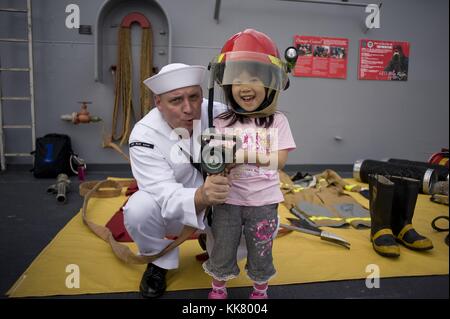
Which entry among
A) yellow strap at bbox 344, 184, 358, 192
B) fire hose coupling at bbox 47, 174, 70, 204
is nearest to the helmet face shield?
fire hose coupling at bbox 47, 174, 70, 204

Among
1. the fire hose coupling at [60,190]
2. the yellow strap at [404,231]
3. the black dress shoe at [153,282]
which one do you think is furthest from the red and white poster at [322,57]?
the fire hose coupling at [60,190]

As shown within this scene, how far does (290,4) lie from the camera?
1.56 metres

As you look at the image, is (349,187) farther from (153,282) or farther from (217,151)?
(217,151)

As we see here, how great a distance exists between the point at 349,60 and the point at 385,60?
15cm

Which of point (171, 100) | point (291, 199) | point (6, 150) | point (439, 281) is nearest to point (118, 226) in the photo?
point (6, 150)

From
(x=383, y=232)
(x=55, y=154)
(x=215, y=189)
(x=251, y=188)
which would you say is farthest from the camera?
(x=55, y=154)

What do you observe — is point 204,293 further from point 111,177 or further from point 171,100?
point 111,177

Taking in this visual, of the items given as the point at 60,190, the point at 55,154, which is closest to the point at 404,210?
the point at 60,190

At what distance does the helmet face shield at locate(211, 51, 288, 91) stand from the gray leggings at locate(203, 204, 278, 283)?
1.43 ft

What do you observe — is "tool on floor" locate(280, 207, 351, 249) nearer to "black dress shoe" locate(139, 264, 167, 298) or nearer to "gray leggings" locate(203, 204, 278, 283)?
"gray leggings" locate(203, 204, 278, 283)

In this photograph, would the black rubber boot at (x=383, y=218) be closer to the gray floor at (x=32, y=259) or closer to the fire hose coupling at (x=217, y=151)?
the gray floor at (x=32, y=259)

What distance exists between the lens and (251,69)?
982 mm

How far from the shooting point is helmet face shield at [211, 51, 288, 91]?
98 cm
